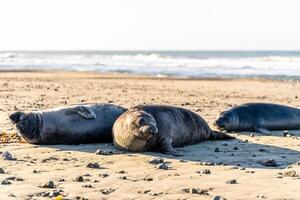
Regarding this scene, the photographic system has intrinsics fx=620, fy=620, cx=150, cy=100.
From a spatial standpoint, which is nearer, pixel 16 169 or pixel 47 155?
pixel 16 169

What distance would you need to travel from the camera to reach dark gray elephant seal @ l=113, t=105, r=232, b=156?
876 centimetres

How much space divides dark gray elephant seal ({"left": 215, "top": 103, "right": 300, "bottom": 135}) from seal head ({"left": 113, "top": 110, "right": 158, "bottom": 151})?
3.06 meters

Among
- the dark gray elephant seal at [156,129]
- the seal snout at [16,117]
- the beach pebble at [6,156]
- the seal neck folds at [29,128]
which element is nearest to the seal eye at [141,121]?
the dark gray elephant seal at [156,129]

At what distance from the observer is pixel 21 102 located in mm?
16109

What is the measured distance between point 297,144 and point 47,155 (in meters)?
3.96

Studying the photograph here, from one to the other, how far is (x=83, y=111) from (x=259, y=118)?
12.7ft

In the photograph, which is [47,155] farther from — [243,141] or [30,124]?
[243,141]

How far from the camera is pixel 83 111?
383 inches

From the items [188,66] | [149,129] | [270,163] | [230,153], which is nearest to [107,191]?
[149,129]

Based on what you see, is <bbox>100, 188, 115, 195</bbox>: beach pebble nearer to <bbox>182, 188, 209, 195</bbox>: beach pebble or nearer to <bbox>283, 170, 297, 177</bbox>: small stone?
<bbox>182, 188, 209, 195</bbox>: beach pebble

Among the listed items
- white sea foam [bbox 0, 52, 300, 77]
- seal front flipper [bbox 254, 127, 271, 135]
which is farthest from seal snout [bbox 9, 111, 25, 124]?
white sea foam [bbox 0, 52, 300, 77]

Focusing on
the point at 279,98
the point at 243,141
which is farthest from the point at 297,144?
the point at 279,98

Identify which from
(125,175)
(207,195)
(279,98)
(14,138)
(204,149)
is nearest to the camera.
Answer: (207,195)

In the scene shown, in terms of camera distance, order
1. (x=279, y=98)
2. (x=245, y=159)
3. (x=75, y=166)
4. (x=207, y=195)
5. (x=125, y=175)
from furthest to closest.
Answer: (x=279, y=98)
(x=245, y=159)
(x=75, y=166)
(x=125, y=175)
(x=207, y=195)
